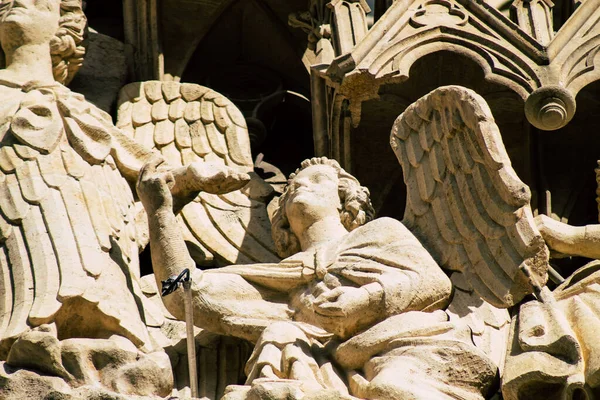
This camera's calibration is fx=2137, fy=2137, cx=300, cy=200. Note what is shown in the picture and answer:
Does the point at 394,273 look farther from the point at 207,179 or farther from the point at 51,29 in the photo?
the point at 51,29

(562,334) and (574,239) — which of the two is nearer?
(562,334)

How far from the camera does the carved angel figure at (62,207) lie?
9.08 metres

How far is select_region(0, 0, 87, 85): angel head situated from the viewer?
425 inches

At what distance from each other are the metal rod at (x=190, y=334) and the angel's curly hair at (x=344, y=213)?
2.96ft

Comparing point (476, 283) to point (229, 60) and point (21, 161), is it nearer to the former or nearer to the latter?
point (21, 161)

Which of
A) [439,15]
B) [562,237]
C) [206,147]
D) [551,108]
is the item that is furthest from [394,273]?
[206,147]

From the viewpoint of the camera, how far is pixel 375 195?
11547 mm

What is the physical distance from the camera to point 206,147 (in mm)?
11422

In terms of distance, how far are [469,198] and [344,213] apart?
31.3 inches

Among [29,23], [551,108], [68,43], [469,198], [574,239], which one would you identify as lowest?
[574,239]

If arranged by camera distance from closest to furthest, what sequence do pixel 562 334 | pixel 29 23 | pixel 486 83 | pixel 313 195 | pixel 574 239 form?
pixel 562 334 → pixel 574 239 → pixel 313 195 → pixel 29 23 → pixel 486 83

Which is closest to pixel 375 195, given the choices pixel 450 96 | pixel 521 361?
pixel 450 96

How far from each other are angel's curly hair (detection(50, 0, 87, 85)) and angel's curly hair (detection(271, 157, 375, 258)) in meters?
1.42

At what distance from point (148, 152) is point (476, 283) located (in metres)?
2.02
